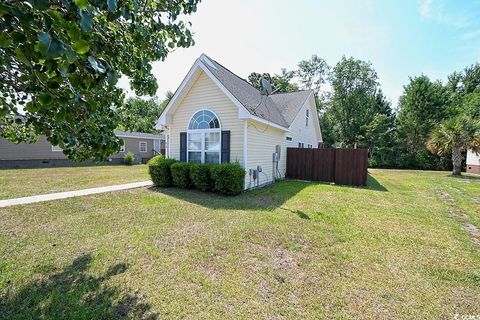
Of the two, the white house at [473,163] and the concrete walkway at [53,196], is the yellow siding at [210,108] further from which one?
the white house at [473,163]

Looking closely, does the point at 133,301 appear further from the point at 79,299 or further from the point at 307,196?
the point at 307,196

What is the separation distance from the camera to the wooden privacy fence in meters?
11.4

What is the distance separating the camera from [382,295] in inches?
116

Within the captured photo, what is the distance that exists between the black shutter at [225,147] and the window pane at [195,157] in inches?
47.0

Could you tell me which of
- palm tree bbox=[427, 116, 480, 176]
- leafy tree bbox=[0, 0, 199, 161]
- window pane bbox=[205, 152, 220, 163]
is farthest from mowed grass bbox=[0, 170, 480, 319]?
palm tree bbox=[427, 116, 480, 176]

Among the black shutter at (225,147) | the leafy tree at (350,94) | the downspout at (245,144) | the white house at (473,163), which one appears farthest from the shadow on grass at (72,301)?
the leafy tree at (350,94)

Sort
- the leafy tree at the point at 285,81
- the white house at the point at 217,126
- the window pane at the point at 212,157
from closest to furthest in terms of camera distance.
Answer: the white house at the point at 217,126 < the window pane at the point at 212,157 < the leafy tree at the point at 285,81

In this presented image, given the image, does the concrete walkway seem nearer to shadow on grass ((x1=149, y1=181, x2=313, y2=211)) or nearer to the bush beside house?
the bush beside house

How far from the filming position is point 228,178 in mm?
8180

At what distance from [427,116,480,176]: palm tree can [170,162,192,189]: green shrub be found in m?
19.5

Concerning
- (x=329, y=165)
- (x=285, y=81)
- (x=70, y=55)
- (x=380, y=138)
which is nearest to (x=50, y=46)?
(x=70, y=55)

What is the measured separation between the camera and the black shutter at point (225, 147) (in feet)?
30.9

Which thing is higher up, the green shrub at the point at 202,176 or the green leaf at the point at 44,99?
the green leaf at the point at 44,99

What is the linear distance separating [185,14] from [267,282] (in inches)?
143
